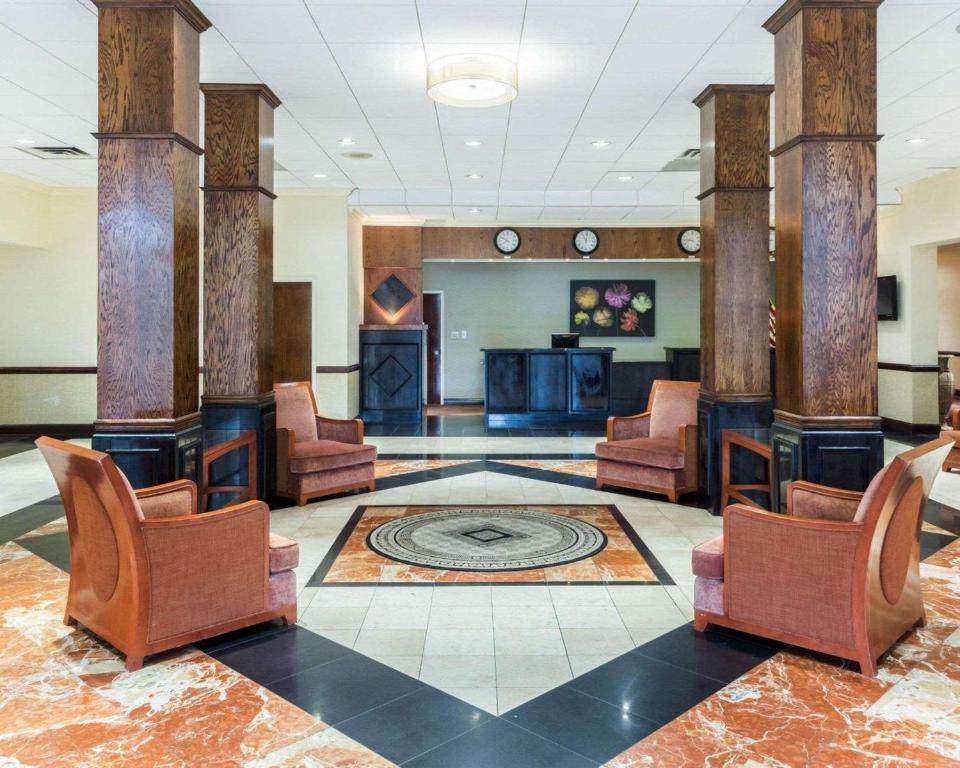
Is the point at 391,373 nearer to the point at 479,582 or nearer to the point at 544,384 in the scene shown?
the point at 544,384

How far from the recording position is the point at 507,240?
38.1ft

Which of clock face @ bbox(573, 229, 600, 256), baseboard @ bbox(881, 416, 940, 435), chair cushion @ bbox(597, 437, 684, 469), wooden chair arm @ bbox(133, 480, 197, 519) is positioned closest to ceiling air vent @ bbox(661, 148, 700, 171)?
chair cushion @ bbox(597, 437, 684, 469)

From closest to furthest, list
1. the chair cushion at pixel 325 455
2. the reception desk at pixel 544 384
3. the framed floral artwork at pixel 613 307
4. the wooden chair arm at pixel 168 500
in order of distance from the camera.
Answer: the wooden chair arm at pixel 168 500 < the chair cushion at pixel 325 455 < the reception desk at pixel 544 384 < the framed floral artwork at pixel 613 307

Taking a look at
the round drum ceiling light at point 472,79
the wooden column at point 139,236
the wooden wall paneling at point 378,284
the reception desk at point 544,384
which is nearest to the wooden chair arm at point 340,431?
the wooden column at point 139,236

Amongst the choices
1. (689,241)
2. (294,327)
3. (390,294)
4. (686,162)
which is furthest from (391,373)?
(686,162)

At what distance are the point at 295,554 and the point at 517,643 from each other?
3.44ft

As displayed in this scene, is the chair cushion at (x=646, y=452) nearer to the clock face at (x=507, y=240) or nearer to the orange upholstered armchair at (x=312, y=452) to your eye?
the orange upholstered armchair at (x=312, y=452)

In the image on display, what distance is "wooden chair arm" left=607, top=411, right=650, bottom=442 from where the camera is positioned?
6387 mm

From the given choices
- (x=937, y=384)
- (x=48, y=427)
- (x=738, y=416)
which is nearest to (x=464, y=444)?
(x=738, y=416)

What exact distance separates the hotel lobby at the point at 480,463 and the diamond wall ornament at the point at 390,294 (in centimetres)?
346

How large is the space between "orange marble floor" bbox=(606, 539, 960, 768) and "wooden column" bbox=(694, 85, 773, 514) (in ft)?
7.66

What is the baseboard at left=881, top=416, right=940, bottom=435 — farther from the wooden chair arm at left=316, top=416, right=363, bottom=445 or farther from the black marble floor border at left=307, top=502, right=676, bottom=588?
the wooden chair arm at left=316, top=416, right=363, bottom=445

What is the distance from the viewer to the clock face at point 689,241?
1156 cm

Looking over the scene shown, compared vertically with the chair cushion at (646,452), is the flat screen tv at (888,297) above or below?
above
